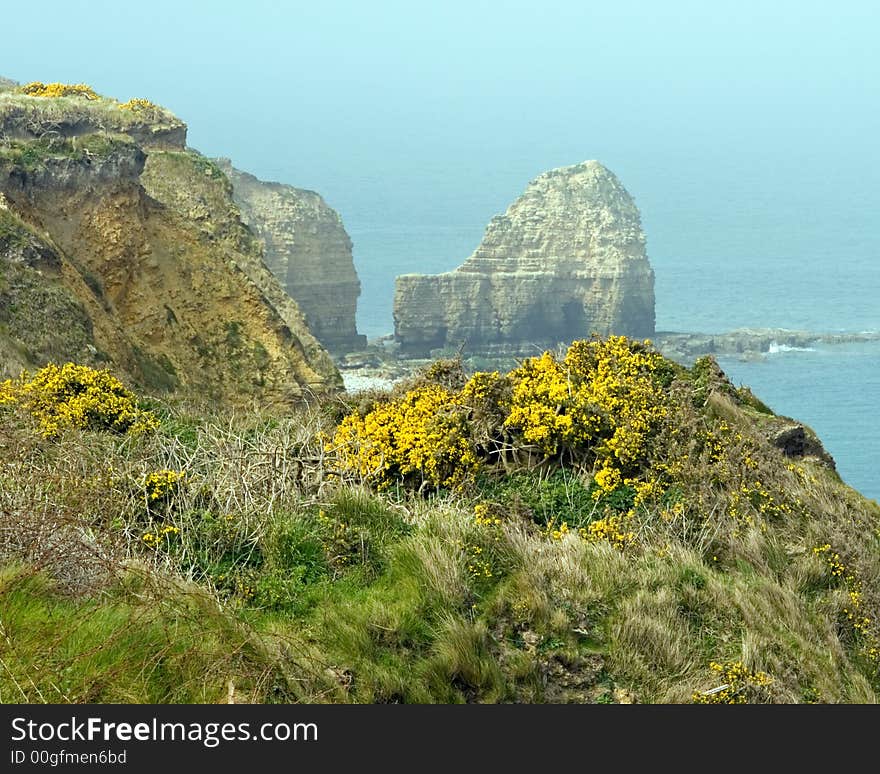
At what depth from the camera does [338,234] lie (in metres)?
108

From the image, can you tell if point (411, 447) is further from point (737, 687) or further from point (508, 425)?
point (737, 687)

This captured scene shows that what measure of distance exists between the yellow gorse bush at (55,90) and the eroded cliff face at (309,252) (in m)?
57.4

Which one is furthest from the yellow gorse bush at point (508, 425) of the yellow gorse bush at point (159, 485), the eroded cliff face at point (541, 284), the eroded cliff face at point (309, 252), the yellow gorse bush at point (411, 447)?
the eroded cliff face at point (541, 284)

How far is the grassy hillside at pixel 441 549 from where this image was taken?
22.6 ft

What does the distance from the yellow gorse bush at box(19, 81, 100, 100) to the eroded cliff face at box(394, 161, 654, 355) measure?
70694 mm

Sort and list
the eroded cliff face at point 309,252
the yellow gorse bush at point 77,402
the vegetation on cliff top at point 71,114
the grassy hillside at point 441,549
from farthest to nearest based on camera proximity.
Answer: the eroded cliff face at point 309,252
the vegetation on cliff top at point 71,114
the yellow gorse bush at point 77,402
the grassy hillside at point 441,549

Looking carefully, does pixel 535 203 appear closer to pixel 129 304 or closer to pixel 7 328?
pixel 129 304

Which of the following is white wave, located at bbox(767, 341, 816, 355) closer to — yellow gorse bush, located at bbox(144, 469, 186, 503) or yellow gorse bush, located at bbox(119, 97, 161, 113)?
yellow gorse bush, located at bbox(119, 97, 161, 113)

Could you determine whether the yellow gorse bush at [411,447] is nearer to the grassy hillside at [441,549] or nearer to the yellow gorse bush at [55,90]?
the grassy hillside at [441,549]

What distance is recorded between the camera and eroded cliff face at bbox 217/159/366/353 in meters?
103

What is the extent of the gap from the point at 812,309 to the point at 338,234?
64166 millimetres

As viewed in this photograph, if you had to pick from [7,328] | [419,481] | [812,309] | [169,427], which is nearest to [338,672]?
[419,481]

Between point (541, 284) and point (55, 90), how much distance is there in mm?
77073

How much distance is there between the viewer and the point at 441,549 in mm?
8281
